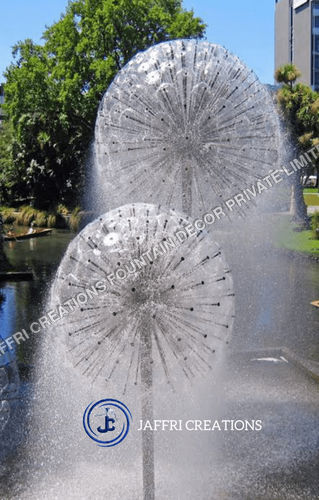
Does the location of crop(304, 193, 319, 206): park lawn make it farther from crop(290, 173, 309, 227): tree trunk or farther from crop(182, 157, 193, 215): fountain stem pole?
crop(182, 157, 193, 215): fountain stem pole

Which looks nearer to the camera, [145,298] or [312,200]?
[145,298]

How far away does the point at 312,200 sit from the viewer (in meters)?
38.3

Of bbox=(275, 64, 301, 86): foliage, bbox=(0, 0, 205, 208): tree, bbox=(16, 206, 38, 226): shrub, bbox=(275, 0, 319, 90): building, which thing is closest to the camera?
bbox=(275, 64, 301, 86): foliage

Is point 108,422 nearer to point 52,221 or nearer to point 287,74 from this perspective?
point 287,74

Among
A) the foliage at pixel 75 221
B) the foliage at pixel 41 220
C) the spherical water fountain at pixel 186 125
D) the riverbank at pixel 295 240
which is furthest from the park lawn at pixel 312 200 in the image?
the spherical water fountain at pixel 186 125

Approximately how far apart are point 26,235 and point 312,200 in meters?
19.3

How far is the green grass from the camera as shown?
119ft

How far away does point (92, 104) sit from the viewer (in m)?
29.3

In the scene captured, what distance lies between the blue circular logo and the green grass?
30312mm

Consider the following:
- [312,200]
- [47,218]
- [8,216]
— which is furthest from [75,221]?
[312,200]

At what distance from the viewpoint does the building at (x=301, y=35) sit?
231 feet

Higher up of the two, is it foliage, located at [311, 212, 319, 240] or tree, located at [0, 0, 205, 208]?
tree, located at [0, 0, 205, 208]

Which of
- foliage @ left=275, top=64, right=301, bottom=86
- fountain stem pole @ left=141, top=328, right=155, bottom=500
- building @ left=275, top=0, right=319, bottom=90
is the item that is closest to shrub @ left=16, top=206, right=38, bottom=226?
foliage @ left=275, top=64, right=301, bottom=86

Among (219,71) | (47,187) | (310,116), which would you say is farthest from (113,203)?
(47,187)
